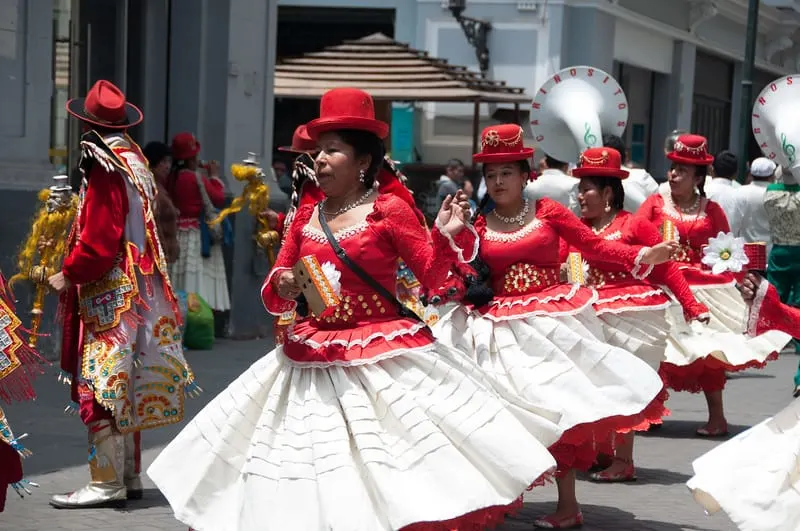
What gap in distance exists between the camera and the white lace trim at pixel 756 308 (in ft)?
20.1

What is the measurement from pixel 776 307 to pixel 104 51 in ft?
29.6

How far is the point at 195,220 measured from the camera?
1405 cm

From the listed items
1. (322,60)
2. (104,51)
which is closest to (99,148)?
(104,51)


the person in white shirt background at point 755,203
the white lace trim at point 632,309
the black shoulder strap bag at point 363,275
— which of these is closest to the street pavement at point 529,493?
the white lace trim at point 632,309

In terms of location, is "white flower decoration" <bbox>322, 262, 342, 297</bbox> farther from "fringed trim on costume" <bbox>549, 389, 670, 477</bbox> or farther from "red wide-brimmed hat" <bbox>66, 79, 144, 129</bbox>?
"red wide-brimmed hat" <bbox>66, 79, 144, 129</bbox>

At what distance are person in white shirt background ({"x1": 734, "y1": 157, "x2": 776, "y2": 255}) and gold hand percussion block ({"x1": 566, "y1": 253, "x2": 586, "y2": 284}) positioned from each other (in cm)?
681

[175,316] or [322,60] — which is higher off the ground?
[322,60]

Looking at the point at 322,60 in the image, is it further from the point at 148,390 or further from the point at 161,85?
the point at 148,390

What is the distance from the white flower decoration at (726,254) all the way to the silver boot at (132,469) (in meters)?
3.15

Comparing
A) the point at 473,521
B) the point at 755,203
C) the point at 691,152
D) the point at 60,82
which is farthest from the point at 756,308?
the point at 755,203

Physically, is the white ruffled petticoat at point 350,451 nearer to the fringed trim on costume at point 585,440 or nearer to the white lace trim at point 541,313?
the fringed trim on costume at point 585,440

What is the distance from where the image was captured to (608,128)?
1159 centimetres

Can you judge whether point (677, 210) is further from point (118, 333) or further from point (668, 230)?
point (118, 333)
